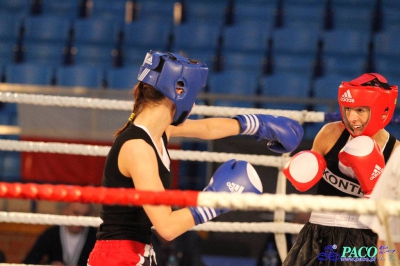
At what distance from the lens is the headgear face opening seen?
2143 millimetres

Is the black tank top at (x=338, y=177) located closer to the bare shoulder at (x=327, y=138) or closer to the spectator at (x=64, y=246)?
the bare shoulder at (x=327, y=138)

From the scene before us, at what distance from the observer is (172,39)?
6.12 meters

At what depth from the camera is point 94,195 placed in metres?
1.28

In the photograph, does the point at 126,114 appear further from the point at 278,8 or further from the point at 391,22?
the point at 391,22

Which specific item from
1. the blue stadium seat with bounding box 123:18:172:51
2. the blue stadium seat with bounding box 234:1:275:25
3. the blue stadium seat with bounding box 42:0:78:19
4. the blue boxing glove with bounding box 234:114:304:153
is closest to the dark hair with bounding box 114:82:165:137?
the blue boxing glove with bounding box 234:114:304:153

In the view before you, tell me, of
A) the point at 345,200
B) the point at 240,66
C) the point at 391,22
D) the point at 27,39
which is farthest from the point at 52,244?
the point at 391,22

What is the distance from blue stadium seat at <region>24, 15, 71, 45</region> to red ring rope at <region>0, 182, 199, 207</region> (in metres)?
5.18

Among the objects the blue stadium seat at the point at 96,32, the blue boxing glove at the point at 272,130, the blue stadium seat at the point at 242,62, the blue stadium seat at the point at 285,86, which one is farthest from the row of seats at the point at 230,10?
the blue boxing glove at the point at 272,130

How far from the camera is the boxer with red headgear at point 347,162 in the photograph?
2.05 metres

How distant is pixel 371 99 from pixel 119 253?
92 cm

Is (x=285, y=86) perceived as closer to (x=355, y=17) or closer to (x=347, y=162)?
(x=355, y=17)

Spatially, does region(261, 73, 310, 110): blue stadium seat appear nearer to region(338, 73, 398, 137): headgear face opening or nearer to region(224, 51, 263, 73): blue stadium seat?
region(224, 51, 263, 73): blue stadium seat

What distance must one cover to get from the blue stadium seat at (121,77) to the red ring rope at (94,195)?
4.33m

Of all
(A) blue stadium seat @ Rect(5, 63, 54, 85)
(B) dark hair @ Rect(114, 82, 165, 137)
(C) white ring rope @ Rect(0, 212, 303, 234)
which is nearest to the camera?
(B) dark hair @ Rect(114, 82, 165, 137)
